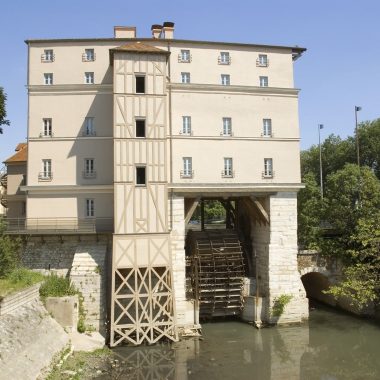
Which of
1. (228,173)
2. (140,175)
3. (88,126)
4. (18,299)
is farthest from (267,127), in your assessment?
(18,299)

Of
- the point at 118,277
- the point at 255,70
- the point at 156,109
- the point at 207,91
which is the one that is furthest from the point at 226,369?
the point at 255,70

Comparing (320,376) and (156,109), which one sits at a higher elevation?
(156,109)

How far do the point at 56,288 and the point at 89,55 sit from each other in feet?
43.3

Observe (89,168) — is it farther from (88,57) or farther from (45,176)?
(88,57)

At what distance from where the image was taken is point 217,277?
24.0 m

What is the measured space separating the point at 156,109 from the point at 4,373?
14.0 meters

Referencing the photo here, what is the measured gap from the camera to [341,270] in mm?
25156

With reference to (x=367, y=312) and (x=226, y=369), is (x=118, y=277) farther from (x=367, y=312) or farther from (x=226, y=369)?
(x=367, y=312)

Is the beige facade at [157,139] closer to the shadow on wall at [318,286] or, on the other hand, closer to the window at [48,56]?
the window at [48,56]

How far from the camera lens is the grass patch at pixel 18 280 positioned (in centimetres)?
1741

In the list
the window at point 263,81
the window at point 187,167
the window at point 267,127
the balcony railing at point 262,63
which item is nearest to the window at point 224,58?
the balcony railing at point 262,63

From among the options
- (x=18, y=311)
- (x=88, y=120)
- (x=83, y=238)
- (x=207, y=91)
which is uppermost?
(x=207, y=91)

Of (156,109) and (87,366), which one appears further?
(156,109)

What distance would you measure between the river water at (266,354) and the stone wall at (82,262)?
2.45 metres
